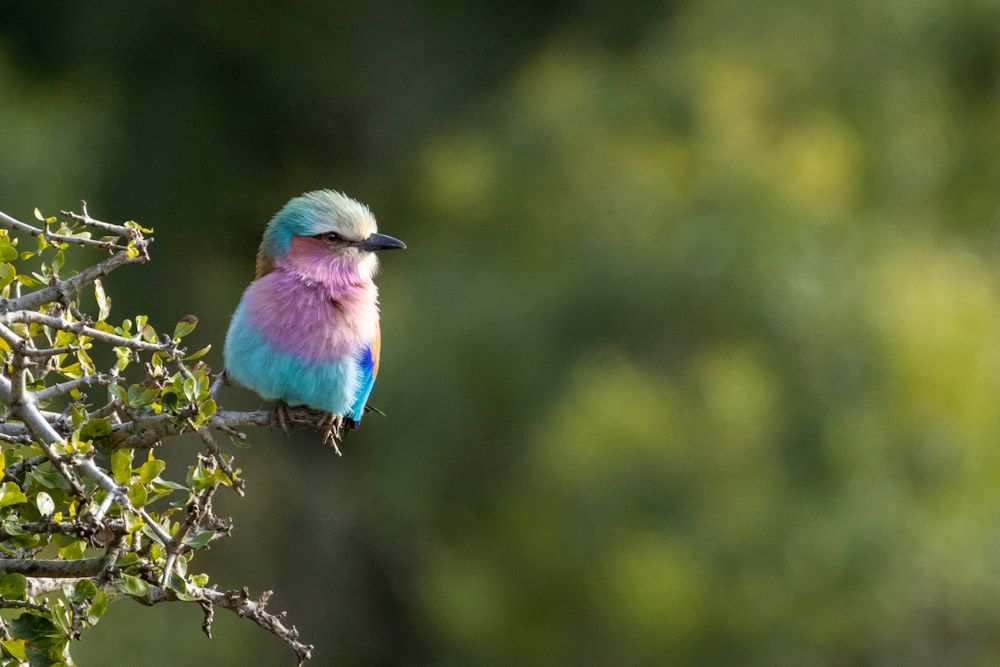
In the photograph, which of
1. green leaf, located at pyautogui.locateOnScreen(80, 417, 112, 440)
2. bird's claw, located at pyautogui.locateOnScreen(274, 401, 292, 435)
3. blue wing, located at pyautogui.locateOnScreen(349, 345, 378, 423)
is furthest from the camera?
blue wing, located at pyautogui.locateOnScreen(349, 345, 378, 423)

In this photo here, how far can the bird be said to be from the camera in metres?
3.28

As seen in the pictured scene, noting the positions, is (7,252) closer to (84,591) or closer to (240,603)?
(84,591)

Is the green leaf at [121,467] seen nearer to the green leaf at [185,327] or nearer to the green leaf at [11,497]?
the green leaf at [11,497]

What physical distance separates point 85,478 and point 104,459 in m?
0.17

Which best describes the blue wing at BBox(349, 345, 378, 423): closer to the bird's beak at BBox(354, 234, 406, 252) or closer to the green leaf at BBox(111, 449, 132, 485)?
the bird's beak at BBox(354, 234, 406, 252)

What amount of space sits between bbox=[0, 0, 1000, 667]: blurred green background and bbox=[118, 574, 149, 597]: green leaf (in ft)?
20.8

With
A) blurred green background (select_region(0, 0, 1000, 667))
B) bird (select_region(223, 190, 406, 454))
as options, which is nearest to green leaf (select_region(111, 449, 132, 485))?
bird (select_region(223, 190, 406, 454))

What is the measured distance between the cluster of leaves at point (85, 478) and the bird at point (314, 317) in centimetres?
61

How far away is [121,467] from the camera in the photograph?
7.37 feet

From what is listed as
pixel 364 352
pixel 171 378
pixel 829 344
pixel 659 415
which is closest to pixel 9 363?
pixel 171 378

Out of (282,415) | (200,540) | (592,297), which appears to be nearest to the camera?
(200,540)

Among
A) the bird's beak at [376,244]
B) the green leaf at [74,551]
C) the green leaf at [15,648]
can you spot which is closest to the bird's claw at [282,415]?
the bird's beak at [376,244]

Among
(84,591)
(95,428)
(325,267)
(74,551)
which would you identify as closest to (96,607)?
(84,591)

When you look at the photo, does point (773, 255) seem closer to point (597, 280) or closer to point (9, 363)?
point (597, 280)
